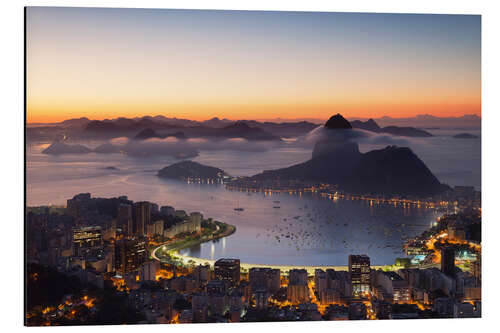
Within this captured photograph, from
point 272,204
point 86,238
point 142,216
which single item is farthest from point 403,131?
point 86,238

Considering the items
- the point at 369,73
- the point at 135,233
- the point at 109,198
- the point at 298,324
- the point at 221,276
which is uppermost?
the point at 369,73

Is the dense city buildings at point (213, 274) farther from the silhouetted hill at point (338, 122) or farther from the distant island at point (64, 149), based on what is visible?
the silhouetted hill at point (338, 122)

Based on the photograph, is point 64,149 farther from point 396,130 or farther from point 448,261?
point 448,261

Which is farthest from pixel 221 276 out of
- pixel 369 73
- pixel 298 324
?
pixel 369 73

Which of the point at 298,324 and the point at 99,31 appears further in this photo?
the point at 99,31

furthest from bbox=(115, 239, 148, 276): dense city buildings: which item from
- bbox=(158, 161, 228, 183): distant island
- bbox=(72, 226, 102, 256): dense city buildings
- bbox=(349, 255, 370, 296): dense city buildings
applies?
bbox=(349, 255, 370, 296): dense city buildings

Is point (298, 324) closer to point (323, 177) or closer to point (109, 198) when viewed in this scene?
point (323, 177)

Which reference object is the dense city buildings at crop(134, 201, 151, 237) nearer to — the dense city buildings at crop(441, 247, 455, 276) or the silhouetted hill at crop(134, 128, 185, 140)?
the silhouetted hill at crop(134, 128, 185, 140)

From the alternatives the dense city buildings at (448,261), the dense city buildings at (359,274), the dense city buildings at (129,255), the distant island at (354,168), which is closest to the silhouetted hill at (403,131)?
the distant island at (354,168)
